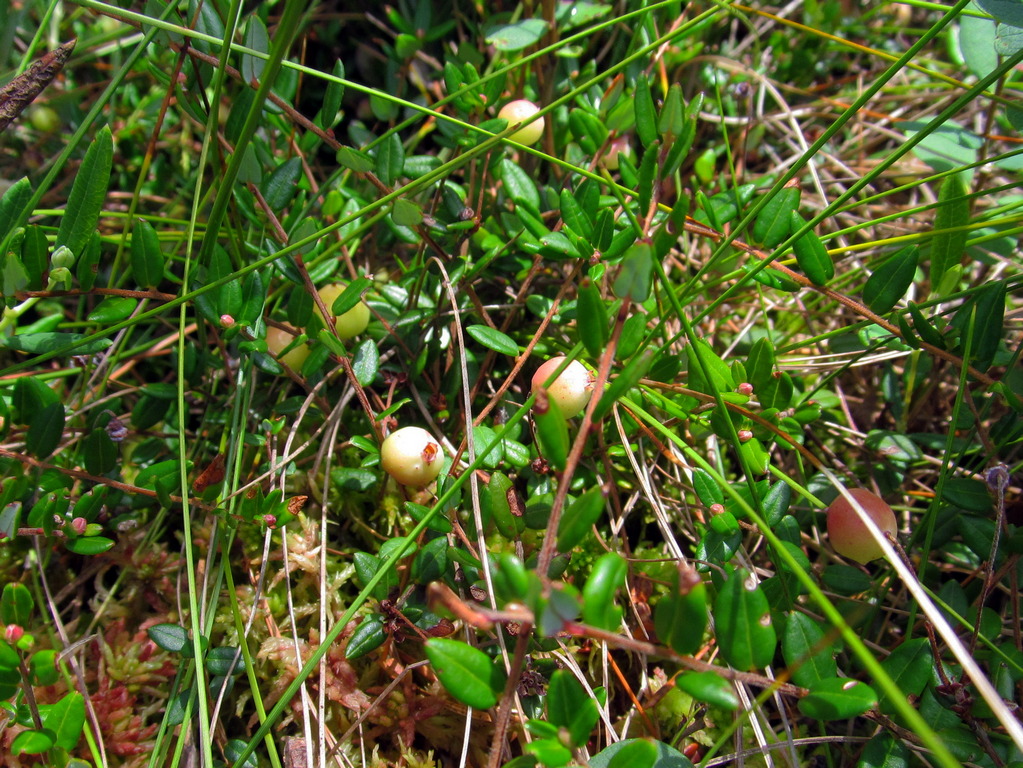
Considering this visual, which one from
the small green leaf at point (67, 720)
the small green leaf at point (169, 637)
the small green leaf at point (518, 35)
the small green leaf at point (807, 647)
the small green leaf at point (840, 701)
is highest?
the small green leaf at point (518, 35)

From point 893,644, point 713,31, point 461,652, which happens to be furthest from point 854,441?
point 713,31

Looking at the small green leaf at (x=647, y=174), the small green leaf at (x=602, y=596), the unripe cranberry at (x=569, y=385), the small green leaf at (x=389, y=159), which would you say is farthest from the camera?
the small green leaf at (x=389, y=159)

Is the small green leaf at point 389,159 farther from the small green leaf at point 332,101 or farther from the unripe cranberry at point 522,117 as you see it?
the unripe cranberry at point 522,117

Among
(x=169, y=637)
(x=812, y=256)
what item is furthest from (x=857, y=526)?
(x=169, y=637)

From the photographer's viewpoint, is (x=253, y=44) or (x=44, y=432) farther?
(x=253, y=44)

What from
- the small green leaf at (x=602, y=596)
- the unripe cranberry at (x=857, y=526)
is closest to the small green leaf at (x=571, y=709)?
the small green leaf at (x=602, y=596)

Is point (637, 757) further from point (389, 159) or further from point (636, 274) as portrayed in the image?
point (389, 159)

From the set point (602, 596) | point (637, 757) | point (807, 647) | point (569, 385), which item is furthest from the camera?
point (569, 385)
